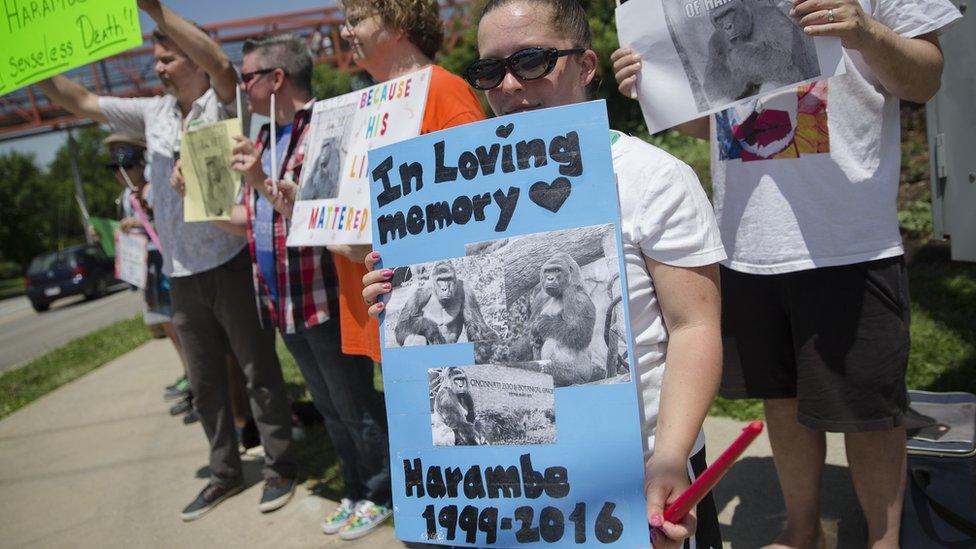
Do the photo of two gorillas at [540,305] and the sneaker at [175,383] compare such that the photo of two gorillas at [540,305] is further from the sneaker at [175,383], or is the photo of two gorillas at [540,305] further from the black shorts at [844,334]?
the sneaker at [175,383]

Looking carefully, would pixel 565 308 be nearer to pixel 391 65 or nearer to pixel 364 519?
pixel 391 65

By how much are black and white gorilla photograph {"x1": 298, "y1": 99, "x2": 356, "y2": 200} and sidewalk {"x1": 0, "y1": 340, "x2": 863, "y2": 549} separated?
1.64m

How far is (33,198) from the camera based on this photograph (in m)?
45.6

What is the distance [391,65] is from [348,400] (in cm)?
146

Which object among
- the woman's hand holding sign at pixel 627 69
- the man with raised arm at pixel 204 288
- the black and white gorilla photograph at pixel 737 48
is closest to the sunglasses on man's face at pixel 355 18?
the woman's hand holding sign at pixel 627 69

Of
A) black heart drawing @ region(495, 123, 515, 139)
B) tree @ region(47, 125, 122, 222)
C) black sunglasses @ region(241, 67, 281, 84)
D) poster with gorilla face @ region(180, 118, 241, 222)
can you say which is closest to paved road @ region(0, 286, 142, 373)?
poster with gorilla face @ region(180, 118, 241, 222)

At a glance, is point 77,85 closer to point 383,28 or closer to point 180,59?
point 180,59

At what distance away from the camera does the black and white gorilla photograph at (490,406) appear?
1271mm

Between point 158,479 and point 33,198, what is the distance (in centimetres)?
4970

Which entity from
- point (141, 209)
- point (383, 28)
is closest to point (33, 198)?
point (141, 209)

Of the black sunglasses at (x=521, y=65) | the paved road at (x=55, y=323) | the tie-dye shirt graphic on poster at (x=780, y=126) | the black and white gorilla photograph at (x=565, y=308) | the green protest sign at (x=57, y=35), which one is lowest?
the paved road at (x=55, y=323)

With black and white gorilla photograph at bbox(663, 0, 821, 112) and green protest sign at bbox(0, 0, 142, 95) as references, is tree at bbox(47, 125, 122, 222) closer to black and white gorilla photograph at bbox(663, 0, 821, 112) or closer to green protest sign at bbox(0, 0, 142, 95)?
green protest sign at bbox(0, 0, 142, 95)

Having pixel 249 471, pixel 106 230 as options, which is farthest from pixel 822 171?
pixel 106 230

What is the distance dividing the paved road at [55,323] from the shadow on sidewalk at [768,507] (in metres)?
11.8
